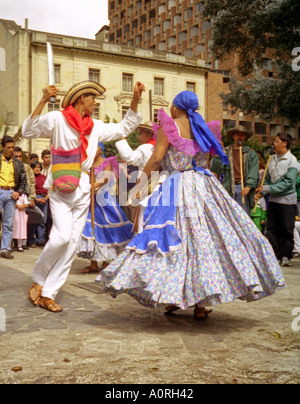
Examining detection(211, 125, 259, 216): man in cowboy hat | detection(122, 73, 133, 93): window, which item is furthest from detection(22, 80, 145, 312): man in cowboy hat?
detection(122, 73, 133, 93): window

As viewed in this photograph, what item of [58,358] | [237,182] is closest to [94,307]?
[58,358]

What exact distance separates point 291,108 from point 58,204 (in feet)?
37.3

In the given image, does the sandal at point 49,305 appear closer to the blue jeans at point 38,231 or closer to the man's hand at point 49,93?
the man's hand at point 49,93

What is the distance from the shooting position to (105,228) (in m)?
7.50

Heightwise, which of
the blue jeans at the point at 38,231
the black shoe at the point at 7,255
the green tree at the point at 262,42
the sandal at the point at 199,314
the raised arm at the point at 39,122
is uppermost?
the green tree at the point at 262,42

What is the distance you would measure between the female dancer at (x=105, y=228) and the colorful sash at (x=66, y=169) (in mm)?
2217

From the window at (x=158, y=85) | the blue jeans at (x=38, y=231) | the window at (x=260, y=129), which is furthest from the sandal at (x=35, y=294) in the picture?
the window at (x=260, y=129)

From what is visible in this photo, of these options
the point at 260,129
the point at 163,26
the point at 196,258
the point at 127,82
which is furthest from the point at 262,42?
the point at 163,26

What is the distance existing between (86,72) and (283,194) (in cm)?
3414

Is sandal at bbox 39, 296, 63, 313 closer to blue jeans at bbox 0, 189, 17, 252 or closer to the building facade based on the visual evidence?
blue jeans at bbox 0, 189, 17, 252

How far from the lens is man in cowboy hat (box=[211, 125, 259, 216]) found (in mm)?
8320

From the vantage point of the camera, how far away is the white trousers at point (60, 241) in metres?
4.97

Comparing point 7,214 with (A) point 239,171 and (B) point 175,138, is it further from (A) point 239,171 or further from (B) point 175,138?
(B) point 175,138
